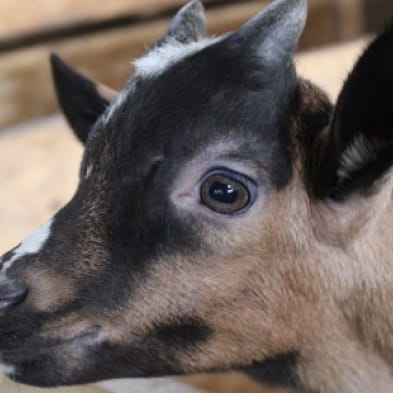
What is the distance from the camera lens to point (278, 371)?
1330 mm

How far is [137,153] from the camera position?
1191 millimetres

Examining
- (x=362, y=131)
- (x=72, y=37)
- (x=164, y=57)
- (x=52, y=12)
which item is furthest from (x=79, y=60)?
(x=362, y=131)

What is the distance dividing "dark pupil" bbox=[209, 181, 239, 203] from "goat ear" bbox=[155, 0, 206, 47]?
294mm

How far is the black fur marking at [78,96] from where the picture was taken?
1510 mm

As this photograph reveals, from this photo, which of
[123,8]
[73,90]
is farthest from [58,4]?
[73,90]

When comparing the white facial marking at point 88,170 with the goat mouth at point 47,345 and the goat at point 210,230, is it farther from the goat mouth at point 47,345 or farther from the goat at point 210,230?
the goat mouth at point 47,345

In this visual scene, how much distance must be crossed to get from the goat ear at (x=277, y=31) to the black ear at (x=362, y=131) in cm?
13

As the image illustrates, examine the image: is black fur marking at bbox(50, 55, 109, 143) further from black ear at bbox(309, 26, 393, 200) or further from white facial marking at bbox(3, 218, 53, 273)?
black ear at bbox(309, 26, 393, 200)

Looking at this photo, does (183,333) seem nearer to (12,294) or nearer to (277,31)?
(12,294)

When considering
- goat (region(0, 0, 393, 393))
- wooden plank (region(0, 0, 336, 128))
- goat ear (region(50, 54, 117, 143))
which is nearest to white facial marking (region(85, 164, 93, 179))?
goat (region(0, 0, 393, 393))

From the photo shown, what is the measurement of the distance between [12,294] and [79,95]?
46 centimetres

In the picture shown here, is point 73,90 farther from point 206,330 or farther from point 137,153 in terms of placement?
point 206,330

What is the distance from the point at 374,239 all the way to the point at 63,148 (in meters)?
1.50

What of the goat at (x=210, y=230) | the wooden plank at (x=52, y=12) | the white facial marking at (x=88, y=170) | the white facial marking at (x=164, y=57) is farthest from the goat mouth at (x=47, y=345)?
the wooden plank at (x=52, y=12)
